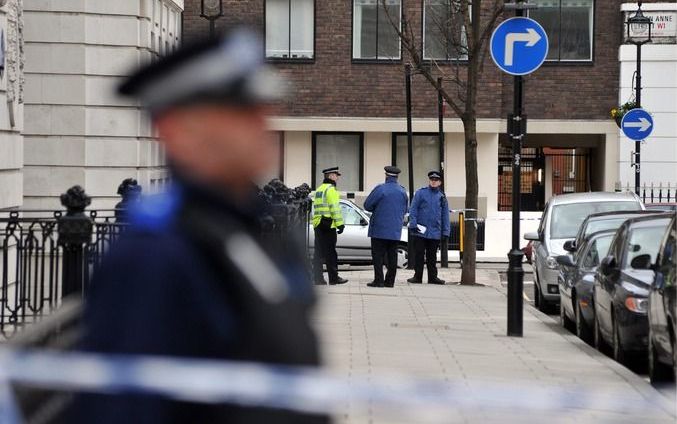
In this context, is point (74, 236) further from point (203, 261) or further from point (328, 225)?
point (328, 225)

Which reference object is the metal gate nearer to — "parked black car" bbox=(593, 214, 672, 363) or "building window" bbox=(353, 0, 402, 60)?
"building window" bbox=(353, 0, 402, 60)

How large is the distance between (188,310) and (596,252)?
13.9 metres

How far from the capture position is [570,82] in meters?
39.8

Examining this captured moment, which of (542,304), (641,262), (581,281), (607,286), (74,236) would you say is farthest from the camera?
(542,304)

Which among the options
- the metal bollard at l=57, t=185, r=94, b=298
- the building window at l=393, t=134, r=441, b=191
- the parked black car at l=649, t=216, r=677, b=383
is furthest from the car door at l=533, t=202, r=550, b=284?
the building window at l=393, t=134, r=441, b=191

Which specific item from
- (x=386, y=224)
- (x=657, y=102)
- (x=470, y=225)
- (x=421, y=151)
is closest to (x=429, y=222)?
(x=470, y=225)

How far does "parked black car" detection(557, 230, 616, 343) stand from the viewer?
1513 centimetres

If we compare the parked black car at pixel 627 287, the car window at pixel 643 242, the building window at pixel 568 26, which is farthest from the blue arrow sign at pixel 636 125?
the car window at pixel 643 242

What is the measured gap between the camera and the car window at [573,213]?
20016 mm

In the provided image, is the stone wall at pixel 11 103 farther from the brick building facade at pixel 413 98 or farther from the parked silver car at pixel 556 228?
the brick building facade at pixel 413 98

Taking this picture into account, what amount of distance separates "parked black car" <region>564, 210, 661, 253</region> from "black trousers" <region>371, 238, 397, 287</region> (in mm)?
3165

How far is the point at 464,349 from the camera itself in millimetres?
12820

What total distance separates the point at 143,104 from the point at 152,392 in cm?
60

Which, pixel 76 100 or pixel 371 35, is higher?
pixel 371 35
